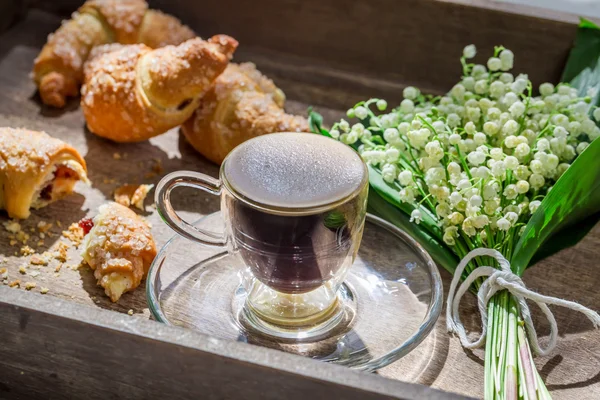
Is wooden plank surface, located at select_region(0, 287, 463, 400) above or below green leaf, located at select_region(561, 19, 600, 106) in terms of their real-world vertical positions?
below

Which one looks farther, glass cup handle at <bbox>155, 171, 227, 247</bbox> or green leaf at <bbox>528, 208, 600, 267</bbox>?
green leaf at <bbox>528, 208, 600, 267</bbox>

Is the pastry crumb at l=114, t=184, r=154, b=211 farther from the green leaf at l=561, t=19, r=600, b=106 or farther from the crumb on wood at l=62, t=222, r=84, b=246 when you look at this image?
the green leaf at l=561, t=19, r=600, b=106

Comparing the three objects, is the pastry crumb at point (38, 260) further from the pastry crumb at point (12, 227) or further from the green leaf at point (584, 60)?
the green leaf at point (584, 60)

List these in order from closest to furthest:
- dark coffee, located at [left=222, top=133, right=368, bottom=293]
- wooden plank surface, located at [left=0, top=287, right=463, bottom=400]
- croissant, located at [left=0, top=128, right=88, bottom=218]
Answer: wooden plank surface, located at [left=0, top=287, right=463, bottom=400], dark coffee, located at [left=222, top=133, right=368, bottom=293], croissant, located at [left=0, top=128, right=88, bottom=218]

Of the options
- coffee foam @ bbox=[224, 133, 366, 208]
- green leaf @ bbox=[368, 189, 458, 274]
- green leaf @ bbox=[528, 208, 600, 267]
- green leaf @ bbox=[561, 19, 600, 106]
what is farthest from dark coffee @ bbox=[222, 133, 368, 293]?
green leaf @ bbox=[561, 19, 600, 106]

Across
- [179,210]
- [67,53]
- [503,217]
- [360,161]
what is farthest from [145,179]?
[503,217]

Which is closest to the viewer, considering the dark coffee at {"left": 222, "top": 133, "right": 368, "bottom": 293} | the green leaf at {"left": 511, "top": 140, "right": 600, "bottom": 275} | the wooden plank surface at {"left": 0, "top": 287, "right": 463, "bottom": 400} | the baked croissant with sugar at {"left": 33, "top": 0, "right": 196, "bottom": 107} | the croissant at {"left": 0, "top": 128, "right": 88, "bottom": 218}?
the wooden plank surface at {"left": 0, "top": 287, "right": 463, "bottom": 400}

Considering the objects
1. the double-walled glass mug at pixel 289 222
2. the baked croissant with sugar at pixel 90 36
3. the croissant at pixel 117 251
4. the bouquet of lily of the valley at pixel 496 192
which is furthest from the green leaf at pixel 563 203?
the baked croissant with sugar at pixel 90 36
